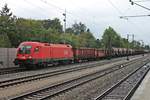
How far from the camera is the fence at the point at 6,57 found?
38.8 meters

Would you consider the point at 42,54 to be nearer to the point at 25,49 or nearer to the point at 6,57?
the point at 25,49

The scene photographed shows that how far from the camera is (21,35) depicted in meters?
66.7

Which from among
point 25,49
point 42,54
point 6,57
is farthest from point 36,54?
point 6,57

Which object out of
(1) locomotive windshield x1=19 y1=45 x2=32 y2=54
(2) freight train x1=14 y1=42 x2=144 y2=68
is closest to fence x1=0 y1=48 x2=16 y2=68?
(2) freight train x1=14 y1=42 x2=144 y2=68

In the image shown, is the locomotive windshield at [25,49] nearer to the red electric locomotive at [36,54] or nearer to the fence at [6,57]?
the red electric locomotive at [36,54]

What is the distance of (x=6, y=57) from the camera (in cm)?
3981

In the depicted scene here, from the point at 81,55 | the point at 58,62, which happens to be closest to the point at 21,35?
the point at 81,55

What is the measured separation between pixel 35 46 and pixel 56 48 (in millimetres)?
6570

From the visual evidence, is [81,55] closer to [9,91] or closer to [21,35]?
[21,35]

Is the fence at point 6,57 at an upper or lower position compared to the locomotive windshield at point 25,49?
lower

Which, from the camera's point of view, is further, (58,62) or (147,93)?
(58,62)

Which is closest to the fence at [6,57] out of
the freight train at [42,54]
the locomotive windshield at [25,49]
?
the freight train at [42,54]

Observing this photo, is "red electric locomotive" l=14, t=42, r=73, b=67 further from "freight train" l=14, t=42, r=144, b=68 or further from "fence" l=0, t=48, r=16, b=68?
"fence" l=0, t=48, r=16, b=68

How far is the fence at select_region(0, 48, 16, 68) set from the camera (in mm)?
38812
